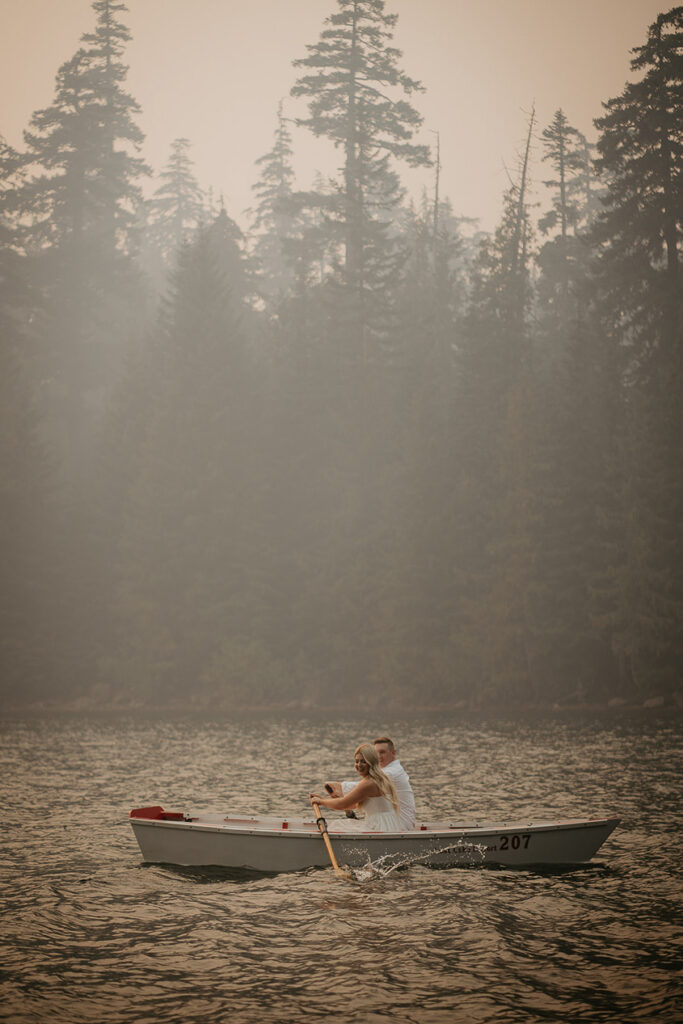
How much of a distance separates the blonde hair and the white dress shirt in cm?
17

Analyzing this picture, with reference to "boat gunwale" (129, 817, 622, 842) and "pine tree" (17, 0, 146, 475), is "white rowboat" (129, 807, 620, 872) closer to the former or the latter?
"boat gunwale" (129, 817, 622, 842)

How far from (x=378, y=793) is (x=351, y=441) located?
147 ft

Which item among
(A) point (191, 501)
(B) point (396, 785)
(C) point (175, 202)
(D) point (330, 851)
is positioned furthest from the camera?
(C) point (175, 202)

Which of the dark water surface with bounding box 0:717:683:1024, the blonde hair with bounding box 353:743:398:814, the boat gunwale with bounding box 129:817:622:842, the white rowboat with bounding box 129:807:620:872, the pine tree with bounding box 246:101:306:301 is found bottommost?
the dark water surface with bounding box 0:717:683:1024

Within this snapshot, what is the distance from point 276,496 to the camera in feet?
192

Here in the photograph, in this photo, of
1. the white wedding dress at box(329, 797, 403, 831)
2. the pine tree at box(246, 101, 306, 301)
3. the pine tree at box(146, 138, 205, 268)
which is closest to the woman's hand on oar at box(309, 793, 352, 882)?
the white wedding dress at box(329, 797, 403, 831)

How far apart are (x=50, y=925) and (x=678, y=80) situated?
170 feet

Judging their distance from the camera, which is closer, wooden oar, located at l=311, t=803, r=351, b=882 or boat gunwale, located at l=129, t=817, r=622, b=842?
wooden oar, located at l=311, t=803, r=351, b=882

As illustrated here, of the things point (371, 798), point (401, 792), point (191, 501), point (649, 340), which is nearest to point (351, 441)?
point (191, 501)

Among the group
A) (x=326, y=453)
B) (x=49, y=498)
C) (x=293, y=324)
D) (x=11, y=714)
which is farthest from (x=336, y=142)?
(x=11, y=714)

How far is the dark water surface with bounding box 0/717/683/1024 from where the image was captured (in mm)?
10734

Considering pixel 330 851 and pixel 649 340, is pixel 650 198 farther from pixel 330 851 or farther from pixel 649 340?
pixel 330 851

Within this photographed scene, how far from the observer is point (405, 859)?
52.6 feet

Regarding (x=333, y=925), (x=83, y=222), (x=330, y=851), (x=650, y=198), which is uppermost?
(x=83, y=222)
